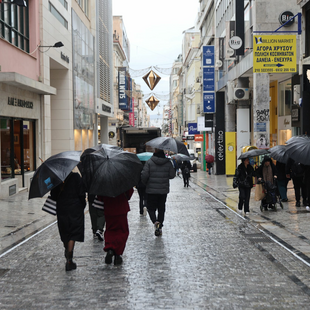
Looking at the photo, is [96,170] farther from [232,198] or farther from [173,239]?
[232,198]

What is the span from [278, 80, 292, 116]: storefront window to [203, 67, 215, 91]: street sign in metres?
9.16

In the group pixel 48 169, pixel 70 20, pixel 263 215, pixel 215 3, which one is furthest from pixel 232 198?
A: pixel 215 3

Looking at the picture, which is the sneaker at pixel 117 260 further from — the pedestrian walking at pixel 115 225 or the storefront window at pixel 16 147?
the storefront window at pixel 16 147

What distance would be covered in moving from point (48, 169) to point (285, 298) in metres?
3.40

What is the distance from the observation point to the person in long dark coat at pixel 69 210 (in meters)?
6.44

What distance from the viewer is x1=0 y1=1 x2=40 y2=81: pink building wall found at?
16.9 meters

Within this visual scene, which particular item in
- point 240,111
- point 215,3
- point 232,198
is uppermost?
point 215,3

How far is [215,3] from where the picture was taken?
34.7 meters

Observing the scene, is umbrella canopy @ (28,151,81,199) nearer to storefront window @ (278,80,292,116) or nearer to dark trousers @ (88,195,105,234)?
dark trousers @ (88,195,105,234)

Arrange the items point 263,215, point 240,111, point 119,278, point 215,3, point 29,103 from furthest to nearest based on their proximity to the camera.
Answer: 1. point 215,3
2. point 240,111
3. point 29,103
4. point 263,215
5. point 119,278

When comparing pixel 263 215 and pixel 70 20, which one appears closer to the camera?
pixel 263 215

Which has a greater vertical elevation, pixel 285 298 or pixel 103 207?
pixel 103 207

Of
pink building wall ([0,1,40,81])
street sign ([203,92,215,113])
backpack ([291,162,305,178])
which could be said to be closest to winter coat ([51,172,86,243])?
backpack ([291,162,305,178])

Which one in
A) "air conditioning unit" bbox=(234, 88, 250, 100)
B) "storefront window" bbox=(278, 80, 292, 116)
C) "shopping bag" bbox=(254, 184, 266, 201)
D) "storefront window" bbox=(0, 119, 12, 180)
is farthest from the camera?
"air conditioning unit" bbox=(234, 88, 250, 100)
